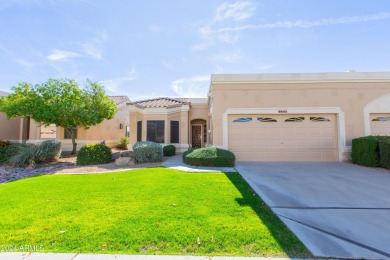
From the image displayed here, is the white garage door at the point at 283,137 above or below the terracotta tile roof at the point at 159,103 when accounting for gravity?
below

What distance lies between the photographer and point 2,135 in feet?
61.5

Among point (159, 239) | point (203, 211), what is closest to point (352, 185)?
point (203, 211)

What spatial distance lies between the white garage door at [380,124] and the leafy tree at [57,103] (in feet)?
62.2

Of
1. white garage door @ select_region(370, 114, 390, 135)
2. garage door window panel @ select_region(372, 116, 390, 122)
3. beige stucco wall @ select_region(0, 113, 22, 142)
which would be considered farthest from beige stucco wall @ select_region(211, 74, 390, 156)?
beige stucco wall @ select_region(0, 113, 22, 142)

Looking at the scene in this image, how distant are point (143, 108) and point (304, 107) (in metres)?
12.6

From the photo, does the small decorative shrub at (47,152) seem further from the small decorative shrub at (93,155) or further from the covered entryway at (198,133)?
the covered entryway at (198,133)

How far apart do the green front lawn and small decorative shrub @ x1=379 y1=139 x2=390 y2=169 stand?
7.84 meters

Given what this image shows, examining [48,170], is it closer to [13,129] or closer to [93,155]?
[93,155]

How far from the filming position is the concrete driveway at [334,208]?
120 inches

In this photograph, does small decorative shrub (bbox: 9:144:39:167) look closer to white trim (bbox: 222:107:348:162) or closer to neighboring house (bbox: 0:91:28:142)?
neighboring house (bbox: 0:91:28:142)

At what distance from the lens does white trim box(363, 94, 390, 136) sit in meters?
11.4

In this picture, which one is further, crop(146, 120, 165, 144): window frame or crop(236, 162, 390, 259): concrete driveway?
crop(146, 120, 165, 144): window frame

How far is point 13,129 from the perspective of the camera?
19625mm

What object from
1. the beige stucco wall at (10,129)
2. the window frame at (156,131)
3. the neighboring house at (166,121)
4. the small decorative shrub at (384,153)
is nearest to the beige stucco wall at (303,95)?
the small decorative shrub at (384,153)
